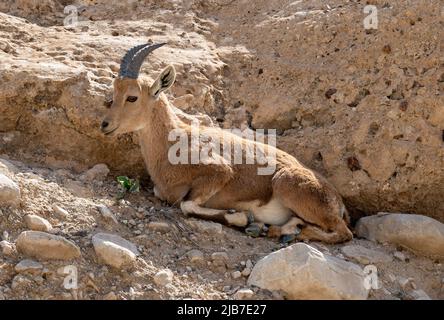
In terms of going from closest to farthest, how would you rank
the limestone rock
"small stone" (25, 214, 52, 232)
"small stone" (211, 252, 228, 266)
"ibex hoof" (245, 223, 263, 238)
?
"small stone" (25, 214, 52, 232)
"small stone" (211, 252, 228, 266)
the limestone rock
"ibex hoof" (245, 223, 263, 238)

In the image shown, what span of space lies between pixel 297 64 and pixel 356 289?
12.4 feet

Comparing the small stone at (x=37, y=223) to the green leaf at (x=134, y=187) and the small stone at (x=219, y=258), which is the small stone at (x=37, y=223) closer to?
the green leaf at (x=134, y=187)

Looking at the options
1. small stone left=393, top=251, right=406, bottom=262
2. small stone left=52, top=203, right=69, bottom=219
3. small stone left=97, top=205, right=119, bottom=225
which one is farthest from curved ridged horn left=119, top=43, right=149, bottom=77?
small stone left=393, top=251, right=406, bottom=262

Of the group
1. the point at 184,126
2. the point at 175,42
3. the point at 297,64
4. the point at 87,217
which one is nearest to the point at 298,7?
the point at 297,64

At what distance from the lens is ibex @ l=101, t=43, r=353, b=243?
24.3 feet

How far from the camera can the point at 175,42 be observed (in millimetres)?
9336

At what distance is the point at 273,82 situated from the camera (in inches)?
350

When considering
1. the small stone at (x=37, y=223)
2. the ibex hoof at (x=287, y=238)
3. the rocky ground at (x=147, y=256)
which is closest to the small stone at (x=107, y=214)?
the rocky ground at (x=147, y=256)

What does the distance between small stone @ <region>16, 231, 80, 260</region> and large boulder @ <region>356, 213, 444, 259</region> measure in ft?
11.0

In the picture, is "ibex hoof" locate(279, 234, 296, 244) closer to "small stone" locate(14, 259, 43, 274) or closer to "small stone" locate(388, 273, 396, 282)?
"small stone" locate(388, 273, 396, 282)

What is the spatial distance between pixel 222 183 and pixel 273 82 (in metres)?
1.90

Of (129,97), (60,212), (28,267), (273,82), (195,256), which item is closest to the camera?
(28,267)

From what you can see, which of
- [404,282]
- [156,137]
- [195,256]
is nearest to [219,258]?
[195,256]

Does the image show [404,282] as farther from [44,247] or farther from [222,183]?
[44,247]
